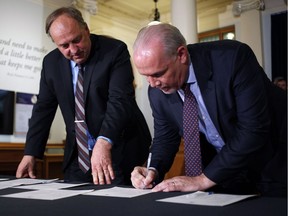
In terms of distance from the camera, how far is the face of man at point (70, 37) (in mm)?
2000

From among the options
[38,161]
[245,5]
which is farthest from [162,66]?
[245,5]

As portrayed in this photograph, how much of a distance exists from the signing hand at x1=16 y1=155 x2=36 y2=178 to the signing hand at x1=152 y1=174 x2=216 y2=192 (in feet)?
3.29

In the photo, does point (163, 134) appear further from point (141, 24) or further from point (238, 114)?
point (141, 24)

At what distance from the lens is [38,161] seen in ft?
17.3

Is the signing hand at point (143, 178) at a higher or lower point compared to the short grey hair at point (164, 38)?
lower

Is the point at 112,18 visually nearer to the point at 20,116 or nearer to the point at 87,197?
the point at 20,116

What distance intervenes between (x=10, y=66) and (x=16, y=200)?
15.4 feet

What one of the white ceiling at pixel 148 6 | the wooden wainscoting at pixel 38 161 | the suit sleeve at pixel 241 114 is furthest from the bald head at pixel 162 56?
the white ceiling at pixel 148 6

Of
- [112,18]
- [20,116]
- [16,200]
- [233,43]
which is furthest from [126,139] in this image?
[112,18]

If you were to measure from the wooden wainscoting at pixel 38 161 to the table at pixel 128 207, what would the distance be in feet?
13.3

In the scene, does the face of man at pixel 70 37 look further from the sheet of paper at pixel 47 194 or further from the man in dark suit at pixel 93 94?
the sheet of paper at pixel 47 194

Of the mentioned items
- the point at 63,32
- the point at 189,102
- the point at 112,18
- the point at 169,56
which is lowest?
the point at 189,102

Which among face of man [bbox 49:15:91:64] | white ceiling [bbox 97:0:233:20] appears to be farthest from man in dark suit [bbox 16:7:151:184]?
white ceiling [bbox 97:0:233:20]

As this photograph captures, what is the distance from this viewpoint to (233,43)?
163cm
